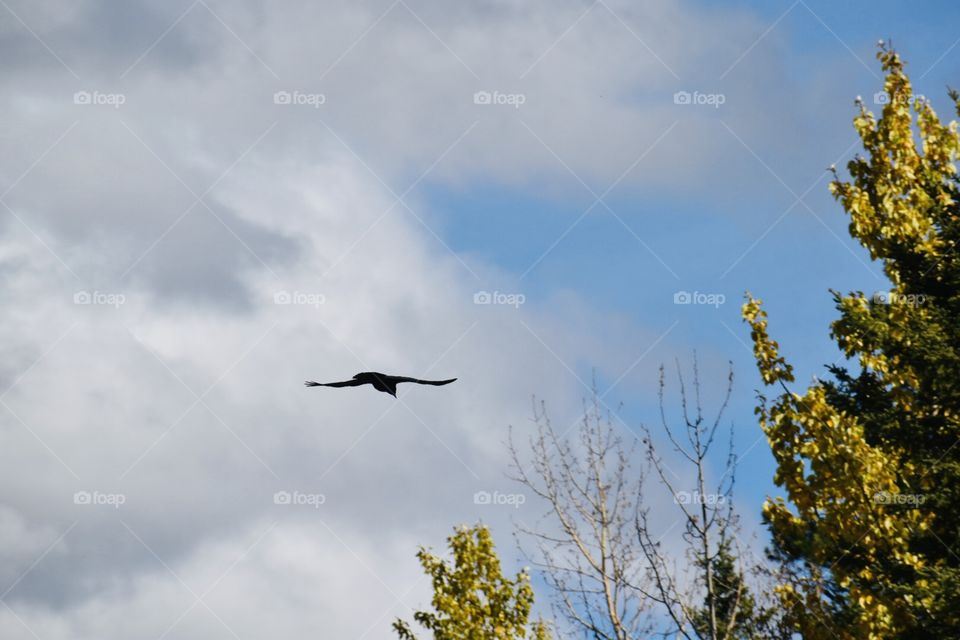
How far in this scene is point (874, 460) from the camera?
9234 mm

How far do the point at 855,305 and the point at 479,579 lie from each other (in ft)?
18.1

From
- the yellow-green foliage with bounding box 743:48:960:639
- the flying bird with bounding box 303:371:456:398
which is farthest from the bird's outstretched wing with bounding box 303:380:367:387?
the yellow-green foliage with bounding box 743:48:960:639

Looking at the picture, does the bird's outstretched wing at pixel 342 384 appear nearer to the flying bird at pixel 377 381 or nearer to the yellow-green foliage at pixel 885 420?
the flying bird at pixel 377 381

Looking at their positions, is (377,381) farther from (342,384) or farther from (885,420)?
(885,420)

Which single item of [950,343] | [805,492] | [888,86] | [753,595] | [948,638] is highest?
[888,86]

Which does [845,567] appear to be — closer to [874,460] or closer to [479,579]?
[874,460]

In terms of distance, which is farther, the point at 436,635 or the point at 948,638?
the point at 436,635

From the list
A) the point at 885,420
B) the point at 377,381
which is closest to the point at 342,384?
the point at 377,381

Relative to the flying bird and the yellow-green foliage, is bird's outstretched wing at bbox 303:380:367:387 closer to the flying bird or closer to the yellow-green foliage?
the flying bird

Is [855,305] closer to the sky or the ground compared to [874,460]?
closer to the sky

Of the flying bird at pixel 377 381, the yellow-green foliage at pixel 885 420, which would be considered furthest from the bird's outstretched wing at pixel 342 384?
the yellow-green foliage at pixel 885 420

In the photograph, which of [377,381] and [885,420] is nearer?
[377,381]

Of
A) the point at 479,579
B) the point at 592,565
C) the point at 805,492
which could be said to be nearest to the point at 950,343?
the point at 805,492

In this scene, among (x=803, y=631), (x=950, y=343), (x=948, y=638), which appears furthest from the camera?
(x=950, y=343)
